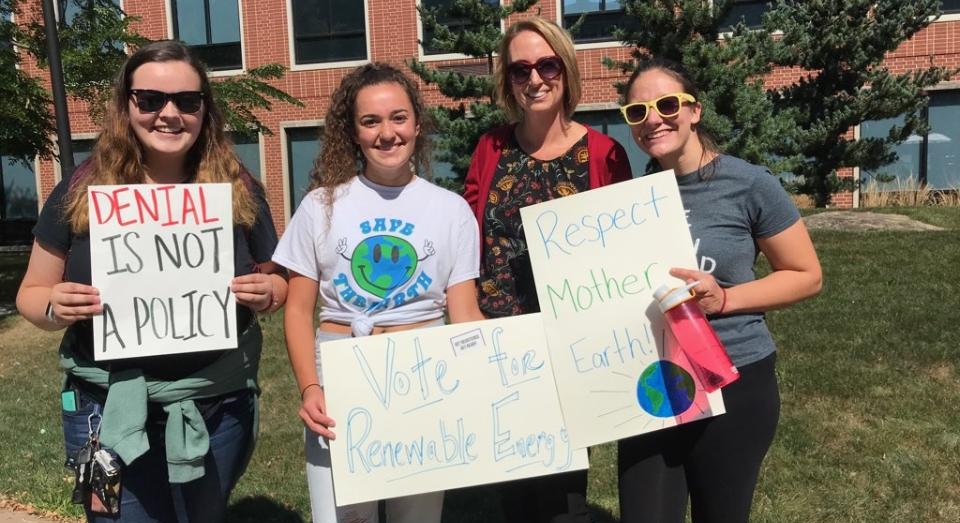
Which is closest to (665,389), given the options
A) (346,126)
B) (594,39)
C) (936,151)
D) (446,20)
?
(346,126)

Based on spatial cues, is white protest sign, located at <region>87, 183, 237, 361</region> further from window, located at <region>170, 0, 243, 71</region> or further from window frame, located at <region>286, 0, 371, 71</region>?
window, located at <region>170, 0, 243, 71</region>

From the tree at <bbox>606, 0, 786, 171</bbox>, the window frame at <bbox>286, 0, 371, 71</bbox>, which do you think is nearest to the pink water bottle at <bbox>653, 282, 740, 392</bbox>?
the tree at <bbox>606, 0, 786, 171</bbox>

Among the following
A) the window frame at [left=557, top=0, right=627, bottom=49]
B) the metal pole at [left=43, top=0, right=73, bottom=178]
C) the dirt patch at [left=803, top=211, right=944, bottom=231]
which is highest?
the window frame at [left=557, top=0, right=627, bottom=49]

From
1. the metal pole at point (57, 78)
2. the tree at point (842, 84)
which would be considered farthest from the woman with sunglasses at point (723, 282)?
the tree at point (842, 84)

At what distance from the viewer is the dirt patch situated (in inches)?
432

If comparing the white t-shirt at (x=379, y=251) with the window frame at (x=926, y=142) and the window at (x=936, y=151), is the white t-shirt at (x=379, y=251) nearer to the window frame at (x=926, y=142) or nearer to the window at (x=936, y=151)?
the window frame at (x=926, y=142)

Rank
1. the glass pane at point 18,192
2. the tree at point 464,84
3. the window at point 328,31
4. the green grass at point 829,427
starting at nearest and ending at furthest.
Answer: the green grass at point 829,427
the tree at point 464,84
the window at point 328,31
the glass pane at point 18,192

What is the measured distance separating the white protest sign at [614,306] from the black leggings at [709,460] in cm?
11

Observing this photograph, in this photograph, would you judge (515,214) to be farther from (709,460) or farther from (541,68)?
(709,460)

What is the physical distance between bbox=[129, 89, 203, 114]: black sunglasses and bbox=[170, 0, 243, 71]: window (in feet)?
59.8

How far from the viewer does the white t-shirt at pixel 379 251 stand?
7.32ft

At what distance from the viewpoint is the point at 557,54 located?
2400mm

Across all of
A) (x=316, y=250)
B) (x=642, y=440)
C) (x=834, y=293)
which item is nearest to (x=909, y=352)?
(x=834, y=293)

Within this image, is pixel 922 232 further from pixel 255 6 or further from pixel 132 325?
pixel 255 6
